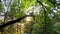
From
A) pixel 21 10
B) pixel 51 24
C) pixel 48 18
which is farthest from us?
pixel 21 10

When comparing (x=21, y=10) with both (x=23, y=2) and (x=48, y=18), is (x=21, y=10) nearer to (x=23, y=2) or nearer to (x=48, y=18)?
(x=23, y=2)

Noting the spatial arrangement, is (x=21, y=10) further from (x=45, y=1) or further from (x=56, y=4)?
(x=56, y=4)

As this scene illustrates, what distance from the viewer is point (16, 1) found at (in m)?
4.95

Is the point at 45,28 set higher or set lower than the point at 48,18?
lower

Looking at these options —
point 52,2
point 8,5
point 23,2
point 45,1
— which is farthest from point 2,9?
point 52,2

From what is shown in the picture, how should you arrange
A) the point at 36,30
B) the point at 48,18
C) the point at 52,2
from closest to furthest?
the point at 52,2 < the point at 48,18 < the point at 36,30

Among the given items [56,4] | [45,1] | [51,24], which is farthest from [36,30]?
[56,4]

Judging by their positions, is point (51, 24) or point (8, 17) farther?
point (8, 17)

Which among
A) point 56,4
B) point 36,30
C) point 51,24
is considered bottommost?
point 36,30

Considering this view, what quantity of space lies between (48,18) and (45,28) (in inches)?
10.0

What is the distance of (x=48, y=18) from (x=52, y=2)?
1.53 ft

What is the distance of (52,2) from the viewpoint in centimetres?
353

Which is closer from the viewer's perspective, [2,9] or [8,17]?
[8,17]

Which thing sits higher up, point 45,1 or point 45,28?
point 45,1
